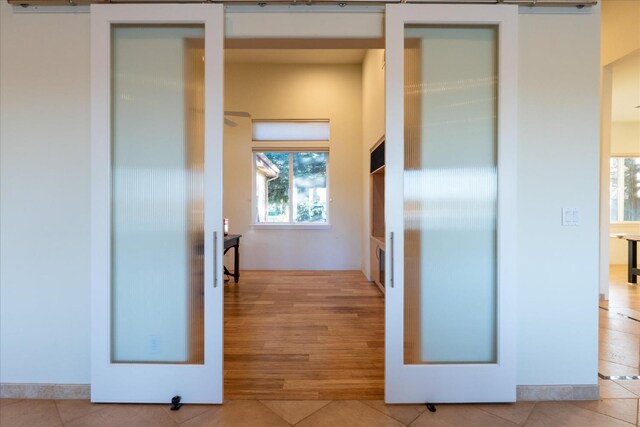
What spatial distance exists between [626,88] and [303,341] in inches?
277

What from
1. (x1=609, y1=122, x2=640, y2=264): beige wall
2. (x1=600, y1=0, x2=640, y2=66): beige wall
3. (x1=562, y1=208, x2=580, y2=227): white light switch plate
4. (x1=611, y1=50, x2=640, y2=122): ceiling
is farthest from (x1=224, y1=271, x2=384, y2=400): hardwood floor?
(x1=609, y1=122, x2=640, y2=264): beige wall

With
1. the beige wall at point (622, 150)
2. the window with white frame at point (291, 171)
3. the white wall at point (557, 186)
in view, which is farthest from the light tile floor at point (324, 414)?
the beige wall at point (622, 150)

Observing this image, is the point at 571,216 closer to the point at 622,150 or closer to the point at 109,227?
the point at 109,227

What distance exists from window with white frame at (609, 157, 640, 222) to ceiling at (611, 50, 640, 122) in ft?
3.28

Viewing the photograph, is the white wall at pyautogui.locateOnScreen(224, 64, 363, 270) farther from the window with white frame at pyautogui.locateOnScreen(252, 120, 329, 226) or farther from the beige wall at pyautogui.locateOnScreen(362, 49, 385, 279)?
the beige wall at pyautogui.locateOnScreen(362, 49, 385, 279)

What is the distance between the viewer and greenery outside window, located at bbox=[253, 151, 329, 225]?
631 cm

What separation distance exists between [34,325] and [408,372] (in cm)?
244

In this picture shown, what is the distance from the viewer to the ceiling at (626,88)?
404 centimetres

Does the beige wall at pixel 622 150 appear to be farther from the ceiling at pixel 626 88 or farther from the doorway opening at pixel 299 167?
the doorway opening at pixel 299 167

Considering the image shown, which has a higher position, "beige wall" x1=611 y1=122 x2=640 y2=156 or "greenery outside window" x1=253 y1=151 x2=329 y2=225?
"beige wall" x1=611 y1=122 x2=640 y2=156

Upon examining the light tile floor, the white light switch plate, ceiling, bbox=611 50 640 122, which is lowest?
the light tile floor

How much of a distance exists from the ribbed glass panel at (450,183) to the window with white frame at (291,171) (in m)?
4.26

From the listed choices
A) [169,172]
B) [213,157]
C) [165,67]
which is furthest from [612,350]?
[165,67]

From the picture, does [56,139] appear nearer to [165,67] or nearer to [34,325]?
[165,67]
